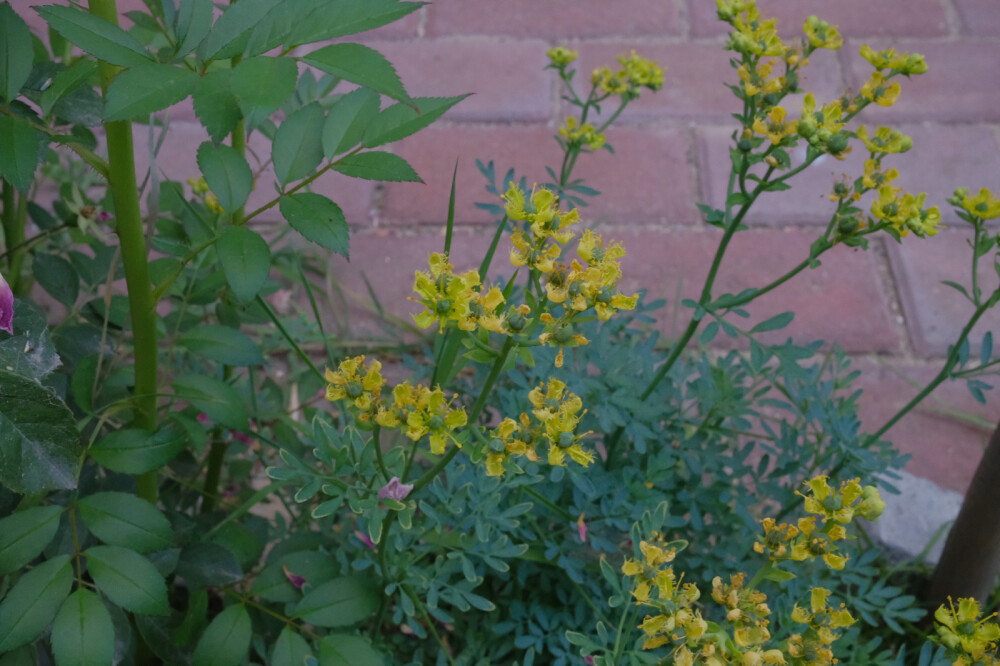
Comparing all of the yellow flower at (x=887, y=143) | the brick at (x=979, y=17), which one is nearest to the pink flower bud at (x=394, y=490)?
the yellow flower at (x=887, y=143)

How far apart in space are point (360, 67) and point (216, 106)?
10 cm

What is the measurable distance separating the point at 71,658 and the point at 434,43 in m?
1.75

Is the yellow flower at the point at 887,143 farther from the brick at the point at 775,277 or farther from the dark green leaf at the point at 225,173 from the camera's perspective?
the brick at the point at 775,277

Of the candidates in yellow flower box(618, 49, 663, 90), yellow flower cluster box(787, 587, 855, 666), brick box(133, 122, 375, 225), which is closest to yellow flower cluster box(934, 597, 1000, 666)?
yellow flower cluster box(787, 587, 855, 666)

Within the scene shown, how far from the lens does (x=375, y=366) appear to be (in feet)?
2.12

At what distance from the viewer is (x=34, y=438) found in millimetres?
612

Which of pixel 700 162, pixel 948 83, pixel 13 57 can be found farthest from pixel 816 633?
pixel 948 83

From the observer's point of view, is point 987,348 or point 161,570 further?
point 987,348

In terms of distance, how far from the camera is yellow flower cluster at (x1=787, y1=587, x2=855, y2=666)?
647 mm

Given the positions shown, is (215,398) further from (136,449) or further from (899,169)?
(899,169)

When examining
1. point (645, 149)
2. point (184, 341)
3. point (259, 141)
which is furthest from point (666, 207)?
point (184, 341)

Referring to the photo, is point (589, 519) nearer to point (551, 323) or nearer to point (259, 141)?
→ point (551, 323)

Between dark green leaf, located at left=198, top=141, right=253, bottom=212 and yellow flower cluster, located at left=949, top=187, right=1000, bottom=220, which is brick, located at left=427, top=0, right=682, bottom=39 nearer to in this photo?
Result: yellow flower cluster, located at left=949, top=187, right=1000, bottom=220

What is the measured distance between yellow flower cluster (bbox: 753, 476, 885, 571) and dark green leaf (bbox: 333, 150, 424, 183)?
387 mm
